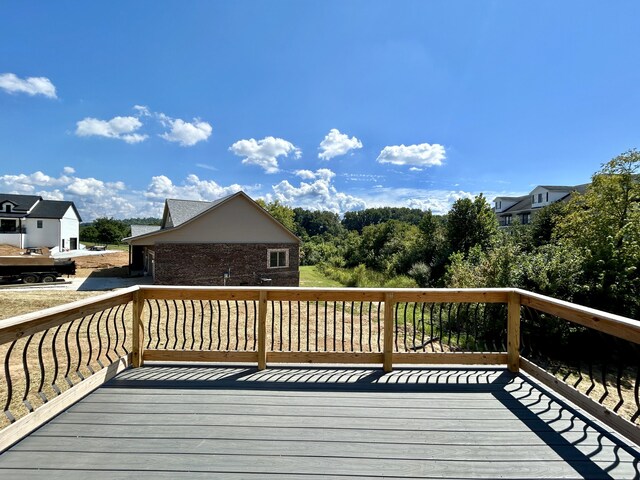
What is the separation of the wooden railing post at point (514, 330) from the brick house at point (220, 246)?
15255 millimetres

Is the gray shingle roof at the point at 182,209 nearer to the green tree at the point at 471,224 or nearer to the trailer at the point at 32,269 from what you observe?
the trailer at the point at 32,269

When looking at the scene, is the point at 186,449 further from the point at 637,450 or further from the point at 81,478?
the point at 637,450

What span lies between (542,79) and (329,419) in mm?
11395

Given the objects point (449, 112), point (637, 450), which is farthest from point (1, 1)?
point (449, 112)

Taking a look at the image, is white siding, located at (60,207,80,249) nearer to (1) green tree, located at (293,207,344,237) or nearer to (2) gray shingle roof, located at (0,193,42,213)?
(2) gray shingle roof, located at (0,193,42,213)

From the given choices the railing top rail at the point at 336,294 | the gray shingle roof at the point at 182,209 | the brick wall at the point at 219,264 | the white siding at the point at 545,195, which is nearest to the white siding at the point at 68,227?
the gray shingle roof at the point at 182,209

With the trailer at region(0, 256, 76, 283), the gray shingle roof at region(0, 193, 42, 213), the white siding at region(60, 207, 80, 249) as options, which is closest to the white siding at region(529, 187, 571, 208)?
the trailer at region(0, 256, 76, 283)

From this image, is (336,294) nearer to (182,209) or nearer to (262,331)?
(262,331)

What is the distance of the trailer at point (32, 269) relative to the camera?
50.7ft

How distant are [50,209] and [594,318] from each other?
152 feet

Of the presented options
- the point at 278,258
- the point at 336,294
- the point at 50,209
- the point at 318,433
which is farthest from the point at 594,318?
the point at 50,209

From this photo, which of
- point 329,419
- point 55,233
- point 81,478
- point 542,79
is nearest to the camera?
point 81,478

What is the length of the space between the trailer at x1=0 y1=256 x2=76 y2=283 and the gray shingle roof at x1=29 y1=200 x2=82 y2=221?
23.7 metres

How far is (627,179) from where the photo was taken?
12.4m
